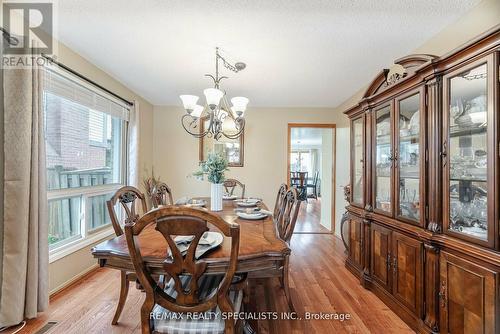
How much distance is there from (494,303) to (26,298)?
3110 mm

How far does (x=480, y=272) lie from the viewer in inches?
51.3

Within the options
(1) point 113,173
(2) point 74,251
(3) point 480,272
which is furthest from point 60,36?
(3) point 480,272

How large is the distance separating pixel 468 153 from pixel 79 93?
3.50m

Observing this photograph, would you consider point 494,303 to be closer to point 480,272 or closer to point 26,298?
point 480,272

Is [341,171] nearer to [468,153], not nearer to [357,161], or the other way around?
[357,161]

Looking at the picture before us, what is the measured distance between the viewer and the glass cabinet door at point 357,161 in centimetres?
269

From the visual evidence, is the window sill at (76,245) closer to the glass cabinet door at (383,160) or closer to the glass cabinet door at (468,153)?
the glass cabinet door at (383,160)

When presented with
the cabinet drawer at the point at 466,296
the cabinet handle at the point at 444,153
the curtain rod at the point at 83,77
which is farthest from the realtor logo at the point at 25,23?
the cabinet drawer at the point at 466,296

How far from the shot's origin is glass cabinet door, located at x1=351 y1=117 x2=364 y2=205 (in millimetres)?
2691

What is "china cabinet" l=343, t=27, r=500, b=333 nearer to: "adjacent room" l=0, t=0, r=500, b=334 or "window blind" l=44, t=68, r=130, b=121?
"adjacent room" l=0, t=0, r=500, b=334

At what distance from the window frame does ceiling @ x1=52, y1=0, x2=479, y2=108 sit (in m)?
0.32

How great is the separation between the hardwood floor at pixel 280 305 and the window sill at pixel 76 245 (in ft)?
1.14

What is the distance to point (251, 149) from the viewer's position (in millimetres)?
4512

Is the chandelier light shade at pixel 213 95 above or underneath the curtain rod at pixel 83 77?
underneath
